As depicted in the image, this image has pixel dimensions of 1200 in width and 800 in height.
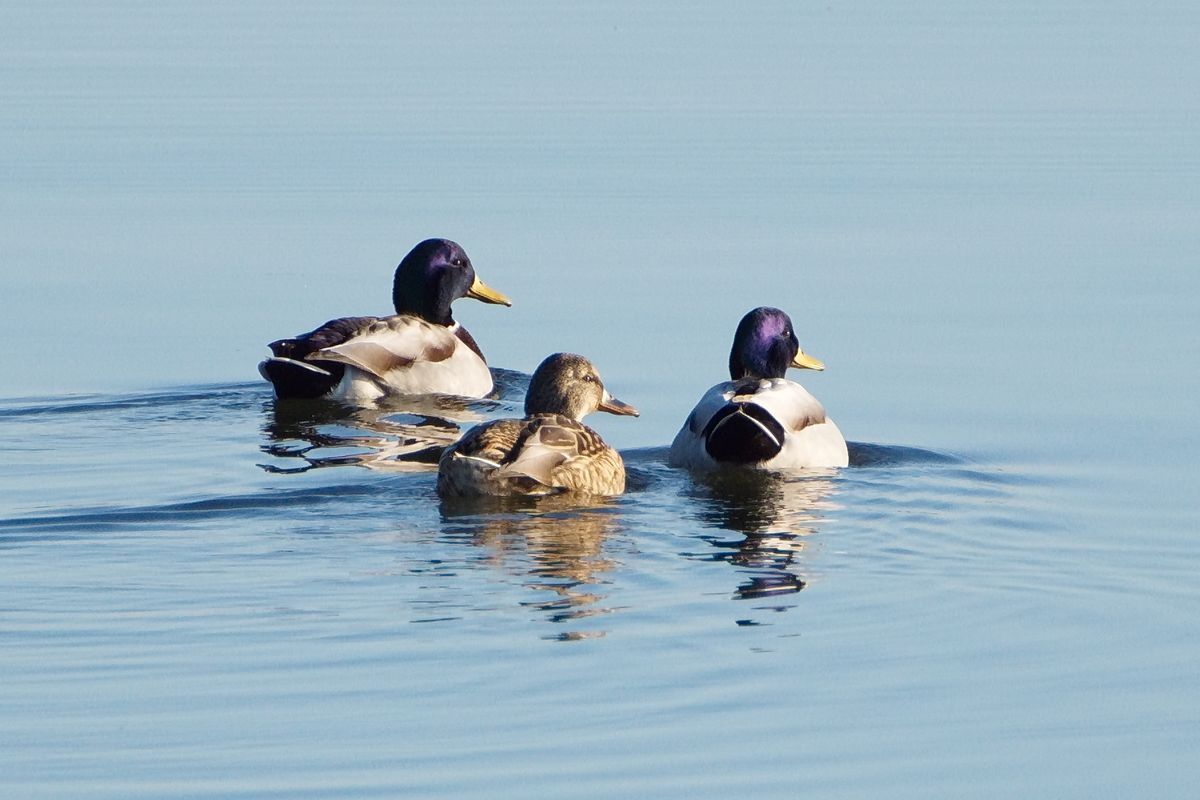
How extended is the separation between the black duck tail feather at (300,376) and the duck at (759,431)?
9.47 feet

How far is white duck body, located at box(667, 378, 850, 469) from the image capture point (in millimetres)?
11961

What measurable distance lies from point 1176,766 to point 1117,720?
408 millimetres

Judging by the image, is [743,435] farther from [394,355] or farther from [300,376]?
[394,355]

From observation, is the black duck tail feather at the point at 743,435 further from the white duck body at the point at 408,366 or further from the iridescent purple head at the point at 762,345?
the white duck body at the point at 408,366

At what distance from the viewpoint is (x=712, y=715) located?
7621 millimetres

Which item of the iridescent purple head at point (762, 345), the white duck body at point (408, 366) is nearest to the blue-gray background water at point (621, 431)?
the white duck body at point (408, 366)

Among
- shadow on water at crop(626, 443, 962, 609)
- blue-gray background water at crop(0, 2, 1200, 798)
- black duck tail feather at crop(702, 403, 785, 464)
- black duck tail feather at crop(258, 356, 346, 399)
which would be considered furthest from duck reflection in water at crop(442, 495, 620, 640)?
black duck tail feather at crop(258, 356, 346, 399)

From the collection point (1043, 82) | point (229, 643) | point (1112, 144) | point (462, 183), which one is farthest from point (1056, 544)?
point (1043, 82)

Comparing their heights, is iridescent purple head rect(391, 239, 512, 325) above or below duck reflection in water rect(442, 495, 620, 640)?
above

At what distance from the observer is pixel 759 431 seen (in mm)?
12000

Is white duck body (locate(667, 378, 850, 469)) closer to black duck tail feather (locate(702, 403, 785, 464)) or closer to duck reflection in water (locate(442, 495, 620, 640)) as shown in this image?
black duck tail feather (locate(702, 403, 785, 464))

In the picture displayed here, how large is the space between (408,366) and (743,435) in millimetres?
3823

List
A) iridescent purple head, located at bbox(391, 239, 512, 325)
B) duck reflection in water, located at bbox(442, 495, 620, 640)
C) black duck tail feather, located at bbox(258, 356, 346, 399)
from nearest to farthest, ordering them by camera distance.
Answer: duck reflection in water, located at bbox(442, 495, 620, 640) → black duck tail feather, located at bbox(258, 356, 346, 399) → iridescent purple head, located at bbox(391, 239, 512, 325)

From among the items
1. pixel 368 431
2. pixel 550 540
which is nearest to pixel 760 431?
pixel 550 540
